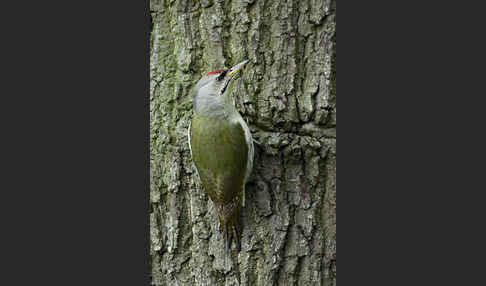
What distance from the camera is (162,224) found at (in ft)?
13.0

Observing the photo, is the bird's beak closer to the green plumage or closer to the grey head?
the grey head

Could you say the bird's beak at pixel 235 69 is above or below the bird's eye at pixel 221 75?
above

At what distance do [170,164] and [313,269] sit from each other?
4.53 ft

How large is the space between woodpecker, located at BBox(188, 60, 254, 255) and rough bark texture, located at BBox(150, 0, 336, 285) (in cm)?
14

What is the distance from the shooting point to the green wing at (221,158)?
11.5 ft

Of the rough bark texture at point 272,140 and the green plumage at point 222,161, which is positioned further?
the rough bark texture at point 272,140

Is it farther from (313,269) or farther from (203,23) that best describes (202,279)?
(203,23)

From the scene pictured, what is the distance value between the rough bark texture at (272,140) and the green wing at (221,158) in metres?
0.22

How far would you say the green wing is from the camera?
3.52 m

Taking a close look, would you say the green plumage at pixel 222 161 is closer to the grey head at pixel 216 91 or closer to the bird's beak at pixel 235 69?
the grey head at pixel 216 91

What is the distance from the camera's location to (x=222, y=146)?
3.53 meters

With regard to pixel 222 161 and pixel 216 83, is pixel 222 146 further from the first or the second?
pixel 216 83

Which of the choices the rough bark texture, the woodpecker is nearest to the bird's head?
A: the woodpecker

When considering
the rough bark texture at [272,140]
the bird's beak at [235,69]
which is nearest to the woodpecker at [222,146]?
the bird's beak at [235,69]
